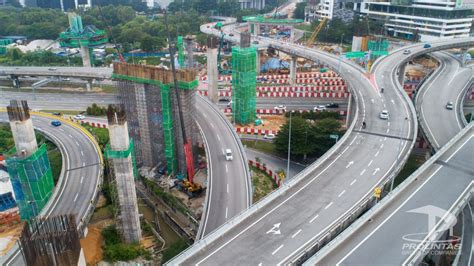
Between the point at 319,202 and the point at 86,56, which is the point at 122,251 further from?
the point at 86,56

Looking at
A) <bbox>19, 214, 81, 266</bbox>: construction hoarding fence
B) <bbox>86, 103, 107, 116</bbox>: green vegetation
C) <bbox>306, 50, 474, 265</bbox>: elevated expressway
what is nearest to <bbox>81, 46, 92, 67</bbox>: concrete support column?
<bbox>86, 103, 107, 116</bbox>: green vegetation

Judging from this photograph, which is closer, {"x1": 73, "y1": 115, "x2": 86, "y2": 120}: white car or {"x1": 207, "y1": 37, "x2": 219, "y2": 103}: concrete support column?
{"x1": 207, "y1": 37, "x2": 219, "y2": 103}: concrete support column

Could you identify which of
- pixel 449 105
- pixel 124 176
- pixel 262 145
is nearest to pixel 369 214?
pixel 124 176

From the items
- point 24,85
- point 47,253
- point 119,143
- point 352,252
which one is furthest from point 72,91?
point 352,252

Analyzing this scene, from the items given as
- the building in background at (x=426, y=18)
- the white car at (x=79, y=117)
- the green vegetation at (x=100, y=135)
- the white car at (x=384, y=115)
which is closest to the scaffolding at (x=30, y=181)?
the green vegetation at (x=100, y=135)

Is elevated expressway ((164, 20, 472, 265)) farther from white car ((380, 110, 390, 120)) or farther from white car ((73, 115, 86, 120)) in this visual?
white car ((73, 115, 86, 120))

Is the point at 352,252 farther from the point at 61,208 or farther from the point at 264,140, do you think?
the point at 264,140
